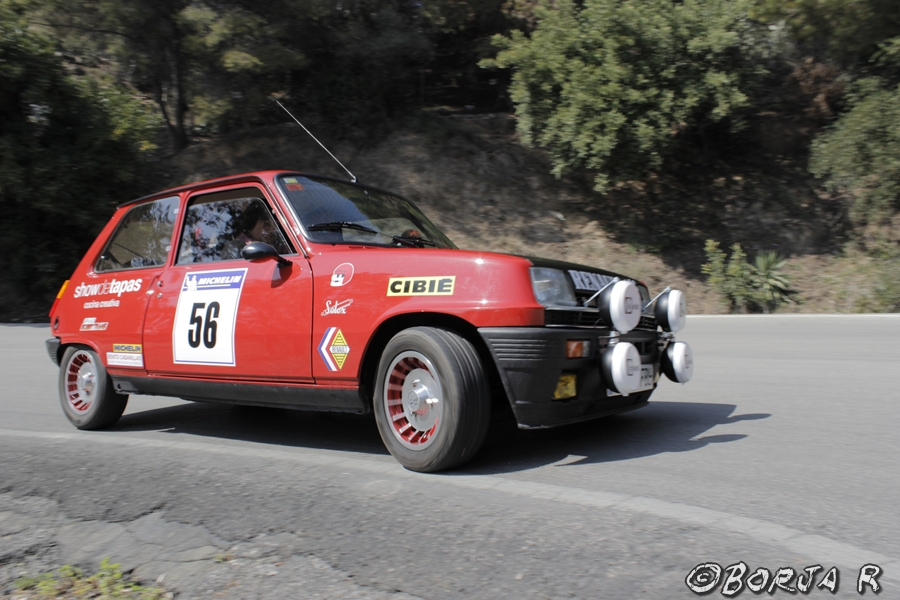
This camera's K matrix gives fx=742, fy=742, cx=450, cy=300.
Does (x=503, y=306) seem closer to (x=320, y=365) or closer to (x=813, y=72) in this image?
(x=320, y=365)

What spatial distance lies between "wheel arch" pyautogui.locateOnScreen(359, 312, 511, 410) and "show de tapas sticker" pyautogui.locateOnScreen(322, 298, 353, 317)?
0.23 m

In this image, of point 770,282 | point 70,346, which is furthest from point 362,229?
point 770,282

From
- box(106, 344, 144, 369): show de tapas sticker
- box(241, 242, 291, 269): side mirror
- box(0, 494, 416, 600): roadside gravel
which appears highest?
box(241, 242, 291, 269): side mirror

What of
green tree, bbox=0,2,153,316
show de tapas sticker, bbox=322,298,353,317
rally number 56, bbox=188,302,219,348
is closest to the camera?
show de tapas sticker, bbox=322,298,353,317

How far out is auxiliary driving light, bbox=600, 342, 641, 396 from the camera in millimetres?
3820

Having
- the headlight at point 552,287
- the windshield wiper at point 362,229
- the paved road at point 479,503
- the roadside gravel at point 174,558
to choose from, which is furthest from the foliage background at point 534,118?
the roadside gravel at point 174,558

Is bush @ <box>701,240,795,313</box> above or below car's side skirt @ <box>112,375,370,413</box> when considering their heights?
above

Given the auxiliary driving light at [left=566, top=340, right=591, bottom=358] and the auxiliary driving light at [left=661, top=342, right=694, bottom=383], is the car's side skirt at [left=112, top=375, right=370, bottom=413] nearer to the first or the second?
the auxiliary driving light at [left=566, top=340, right=591, bottom=358]

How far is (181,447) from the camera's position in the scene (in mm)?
4836

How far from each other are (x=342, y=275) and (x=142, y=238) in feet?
7.37

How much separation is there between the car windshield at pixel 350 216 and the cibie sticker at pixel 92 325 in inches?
Answer: 77.7

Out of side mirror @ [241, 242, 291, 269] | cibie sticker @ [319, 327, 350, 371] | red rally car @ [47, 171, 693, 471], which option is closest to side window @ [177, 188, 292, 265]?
red rally car @ [47, 171, 693, 471]

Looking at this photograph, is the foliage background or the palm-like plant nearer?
the palm-like plant

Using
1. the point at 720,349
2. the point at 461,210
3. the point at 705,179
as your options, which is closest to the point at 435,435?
the point at 720,349
